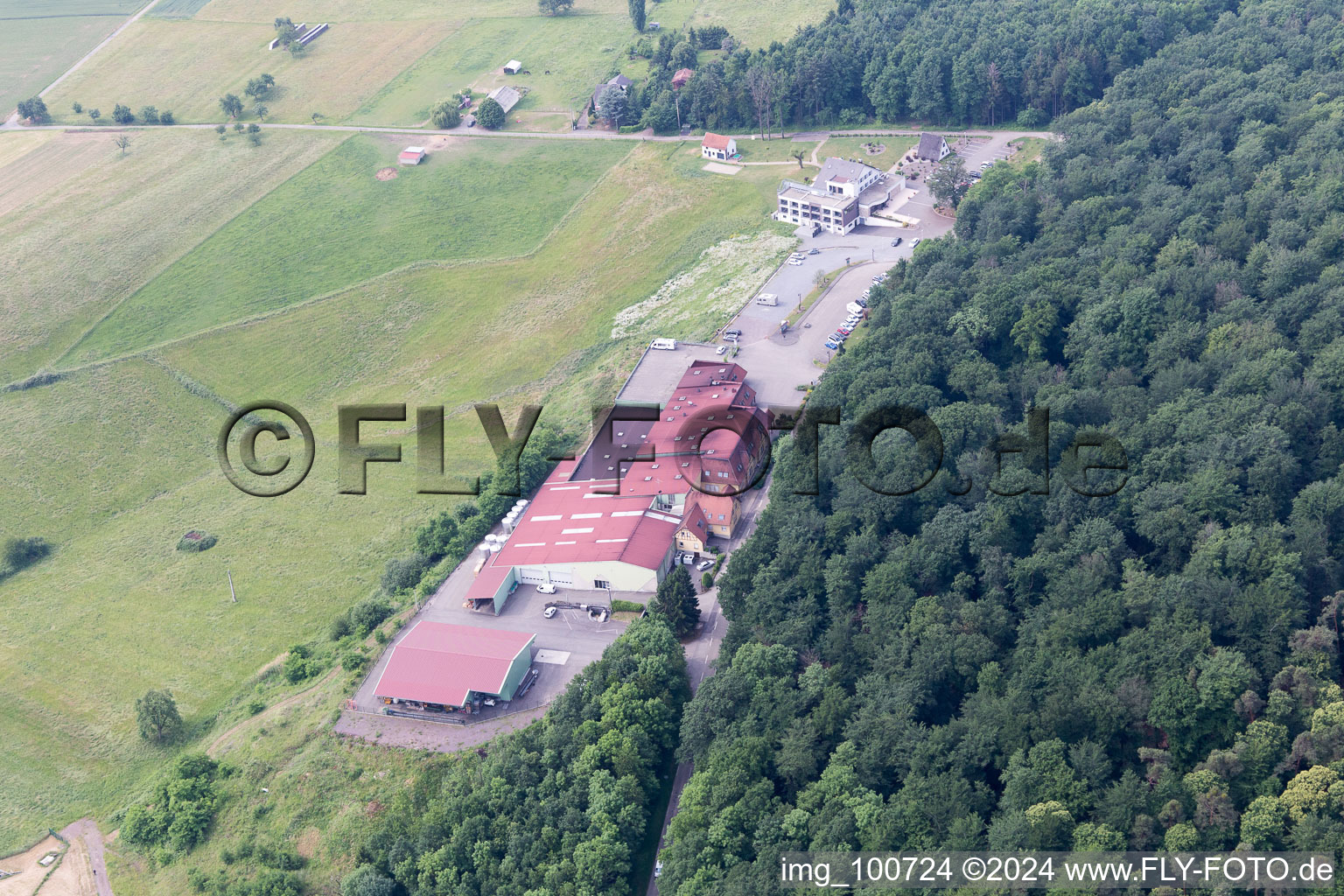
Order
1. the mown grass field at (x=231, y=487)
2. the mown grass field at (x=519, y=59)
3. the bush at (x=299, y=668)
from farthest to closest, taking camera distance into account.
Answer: the mown grass field at (x=519, y=59), the mown grass field at (x=231, y=487), the bush at (x=299, y=668)

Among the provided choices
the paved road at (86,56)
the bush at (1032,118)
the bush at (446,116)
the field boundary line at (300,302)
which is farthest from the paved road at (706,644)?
the paved road at (86,56)

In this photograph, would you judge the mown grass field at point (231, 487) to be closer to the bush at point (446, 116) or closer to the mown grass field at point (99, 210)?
the mown grass field at point (99, 210)

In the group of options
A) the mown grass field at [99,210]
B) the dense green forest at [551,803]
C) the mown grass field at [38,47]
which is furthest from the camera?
the mown grass field at [38,47]

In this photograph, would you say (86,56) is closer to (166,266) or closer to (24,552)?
(166,266)

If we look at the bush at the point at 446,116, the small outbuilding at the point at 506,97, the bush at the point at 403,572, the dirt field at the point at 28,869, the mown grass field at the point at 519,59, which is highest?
the mown grass field at the point at 519,59

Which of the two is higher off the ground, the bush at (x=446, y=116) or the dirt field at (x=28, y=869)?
the bush at (x=446, y=116)

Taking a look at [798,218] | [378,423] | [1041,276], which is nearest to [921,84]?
[798,218]

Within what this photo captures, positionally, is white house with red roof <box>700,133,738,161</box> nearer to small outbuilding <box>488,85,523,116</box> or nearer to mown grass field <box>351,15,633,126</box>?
mown grass field <box>351,15,633,126</box>
